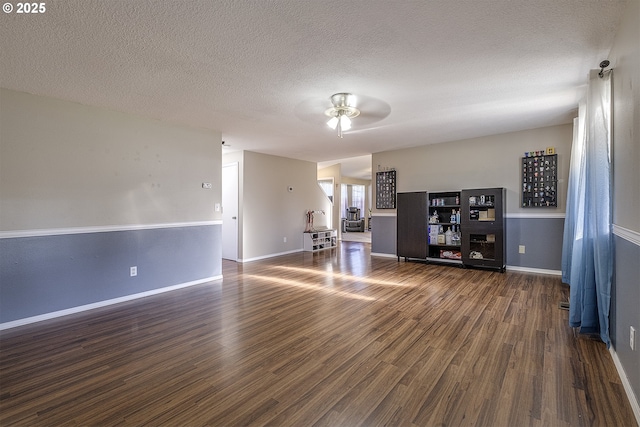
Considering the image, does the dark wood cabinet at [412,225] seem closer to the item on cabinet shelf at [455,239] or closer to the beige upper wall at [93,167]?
the item on cabinet shelf at [455,239]

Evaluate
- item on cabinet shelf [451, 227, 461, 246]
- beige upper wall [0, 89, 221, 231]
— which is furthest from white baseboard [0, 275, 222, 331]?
item on cabinet shelf [451, 227, 461, 246]

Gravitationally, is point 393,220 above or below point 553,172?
below

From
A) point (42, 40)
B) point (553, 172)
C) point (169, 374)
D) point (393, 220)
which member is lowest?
point (169, 374)

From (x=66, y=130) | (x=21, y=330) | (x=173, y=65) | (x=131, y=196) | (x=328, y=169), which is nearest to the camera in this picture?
(x=173, y=65)

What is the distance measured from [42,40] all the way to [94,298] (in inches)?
101

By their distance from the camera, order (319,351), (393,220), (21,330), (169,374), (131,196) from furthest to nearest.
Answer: (393,220) → (131,196) → (21,330) → (319,351) → (169,374)

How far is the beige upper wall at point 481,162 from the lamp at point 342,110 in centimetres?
274

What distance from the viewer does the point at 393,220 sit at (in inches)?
239

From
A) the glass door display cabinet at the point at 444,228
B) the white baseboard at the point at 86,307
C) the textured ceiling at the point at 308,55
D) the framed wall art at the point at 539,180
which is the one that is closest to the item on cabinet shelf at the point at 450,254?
the glass door display cabinet at the point at 444,228

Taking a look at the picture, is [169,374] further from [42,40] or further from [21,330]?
[42,40]

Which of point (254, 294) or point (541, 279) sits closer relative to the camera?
point (254, 294)

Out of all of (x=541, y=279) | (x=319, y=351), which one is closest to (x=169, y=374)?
(x=319, y=351)

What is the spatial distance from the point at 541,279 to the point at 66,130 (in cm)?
646

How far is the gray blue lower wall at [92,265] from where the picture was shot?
2711 millimetres
